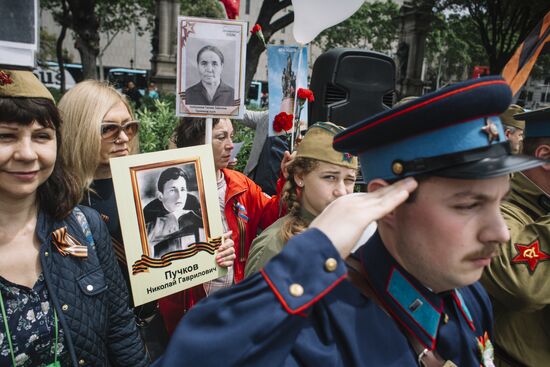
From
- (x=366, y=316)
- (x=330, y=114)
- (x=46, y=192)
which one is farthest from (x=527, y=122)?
(x=46, y=192)

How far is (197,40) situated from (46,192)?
1.31 m

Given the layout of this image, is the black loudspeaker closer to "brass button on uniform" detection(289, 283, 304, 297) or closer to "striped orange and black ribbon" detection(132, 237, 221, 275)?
"striped orange and black ribbon" detection(132, 237, 221, 275)

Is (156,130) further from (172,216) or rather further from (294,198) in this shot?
(172,216)

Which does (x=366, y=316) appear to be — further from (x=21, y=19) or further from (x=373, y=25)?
(x=373, y=25)

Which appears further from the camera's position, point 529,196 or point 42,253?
point 529,196

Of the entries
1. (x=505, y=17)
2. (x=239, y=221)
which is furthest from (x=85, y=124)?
(x=505, y=17)

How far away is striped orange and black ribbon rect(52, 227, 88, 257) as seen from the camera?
5.70 ft

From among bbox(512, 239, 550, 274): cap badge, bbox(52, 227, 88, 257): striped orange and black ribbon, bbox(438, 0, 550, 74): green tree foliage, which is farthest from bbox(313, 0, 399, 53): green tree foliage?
bbox(52, 227, 88, 257): striped orange and black ribbon

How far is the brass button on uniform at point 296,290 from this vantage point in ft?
3.25

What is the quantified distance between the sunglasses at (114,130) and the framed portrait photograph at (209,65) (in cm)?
30

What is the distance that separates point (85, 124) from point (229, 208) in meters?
1.11

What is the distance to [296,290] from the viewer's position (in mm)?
992

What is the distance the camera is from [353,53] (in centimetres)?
381

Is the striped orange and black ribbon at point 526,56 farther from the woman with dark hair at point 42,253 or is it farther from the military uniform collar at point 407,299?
the woman with dark hair at point 42,253
